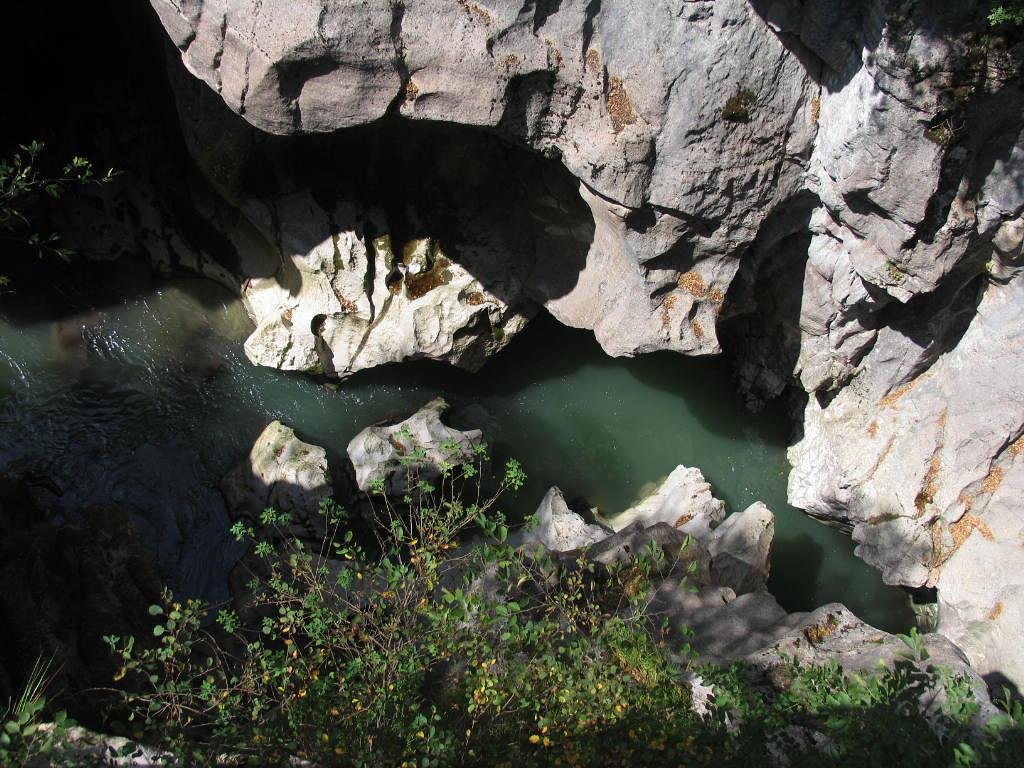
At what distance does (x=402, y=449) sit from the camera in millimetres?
9203

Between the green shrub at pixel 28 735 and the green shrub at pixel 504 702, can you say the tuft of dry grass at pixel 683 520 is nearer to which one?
the green shrub at pixel 504 702

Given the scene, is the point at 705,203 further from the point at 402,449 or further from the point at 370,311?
the point at 402,449

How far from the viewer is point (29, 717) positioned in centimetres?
359

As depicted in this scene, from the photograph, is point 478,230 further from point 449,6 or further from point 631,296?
point 449,6

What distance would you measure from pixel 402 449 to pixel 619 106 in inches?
182

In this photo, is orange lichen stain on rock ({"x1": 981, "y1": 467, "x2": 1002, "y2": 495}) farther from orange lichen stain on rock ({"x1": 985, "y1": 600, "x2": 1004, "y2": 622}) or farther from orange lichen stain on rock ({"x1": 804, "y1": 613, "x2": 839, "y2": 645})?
orange lichen stain on rock ({"x1": 804, "y1": 613, "x2": 839, "y2": 645})

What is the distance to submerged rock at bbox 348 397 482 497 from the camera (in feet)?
29.5

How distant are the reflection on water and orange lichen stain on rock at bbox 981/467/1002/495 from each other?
1915 millimetres

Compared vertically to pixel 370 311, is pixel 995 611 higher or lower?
lower

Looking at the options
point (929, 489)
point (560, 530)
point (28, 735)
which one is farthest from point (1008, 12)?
point (28, 735)

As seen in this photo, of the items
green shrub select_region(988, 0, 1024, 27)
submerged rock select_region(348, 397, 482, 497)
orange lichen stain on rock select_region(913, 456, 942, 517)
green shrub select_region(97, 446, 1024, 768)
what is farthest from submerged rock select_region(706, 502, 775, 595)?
green shrub select_region(988, 0, 1024, 27)

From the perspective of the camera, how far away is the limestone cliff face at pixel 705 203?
6.25 meters

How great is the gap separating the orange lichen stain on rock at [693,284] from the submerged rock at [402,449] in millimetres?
3057

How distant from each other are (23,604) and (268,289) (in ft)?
15.8
